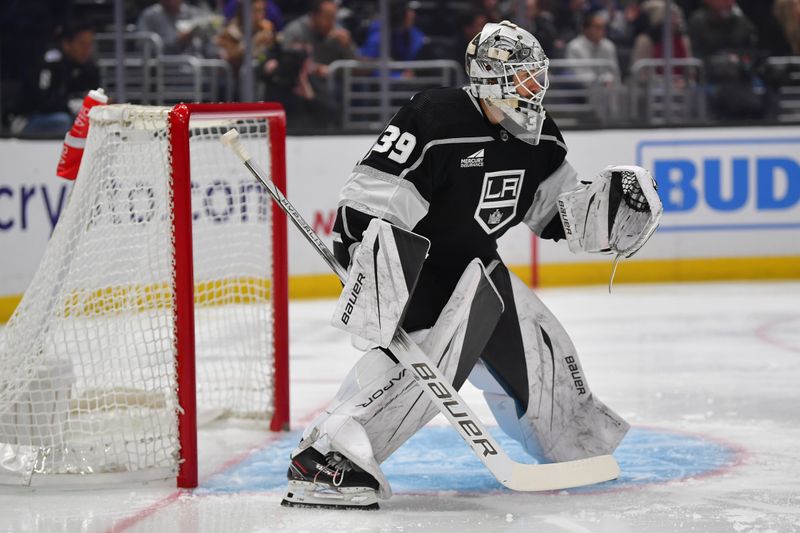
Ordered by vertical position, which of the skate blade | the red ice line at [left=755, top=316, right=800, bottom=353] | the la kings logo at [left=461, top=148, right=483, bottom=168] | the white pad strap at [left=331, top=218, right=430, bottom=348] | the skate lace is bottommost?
the red ice line at [left=755, top=316, right=800, bottom=353]

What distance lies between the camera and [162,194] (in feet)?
10.5

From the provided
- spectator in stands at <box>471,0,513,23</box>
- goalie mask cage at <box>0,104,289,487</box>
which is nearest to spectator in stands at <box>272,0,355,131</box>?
spectator in stands at <box>471,0,513,23</box>

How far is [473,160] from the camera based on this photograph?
2.84 metres

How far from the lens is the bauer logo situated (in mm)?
6918

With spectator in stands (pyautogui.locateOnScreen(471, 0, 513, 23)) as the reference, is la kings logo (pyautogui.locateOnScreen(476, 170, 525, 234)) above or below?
below

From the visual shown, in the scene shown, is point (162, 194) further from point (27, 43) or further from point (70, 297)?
point (27, 43)

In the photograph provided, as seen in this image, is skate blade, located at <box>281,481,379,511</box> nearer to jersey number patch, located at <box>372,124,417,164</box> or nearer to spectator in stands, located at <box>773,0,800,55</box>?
jersey number patch, located at <box>372,124,417,164</box>

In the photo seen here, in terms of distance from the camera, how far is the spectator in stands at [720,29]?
763 centimetres

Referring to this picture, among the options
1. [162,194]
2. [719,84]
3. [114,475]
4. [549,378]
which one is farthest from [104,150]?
[719,84]

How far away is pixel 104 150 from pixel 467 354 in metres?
1.00

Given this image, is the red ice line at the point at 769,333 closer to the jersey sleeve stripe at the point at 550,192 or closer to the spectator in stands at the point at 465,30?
the jersey sleeve stripe at the point at 550,192

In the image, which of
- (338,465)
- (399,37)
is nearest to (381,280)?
(338,465)

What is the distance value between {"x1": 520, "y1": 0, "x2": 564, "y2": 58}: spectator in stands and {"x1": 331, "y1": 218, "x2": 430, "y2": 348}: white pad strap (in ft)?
16.3

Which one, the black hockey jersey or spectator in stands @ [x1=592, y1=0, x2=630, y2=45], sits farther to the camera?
spectator in stands @ [x1=592, y1=0, x2=630, y2=45]
